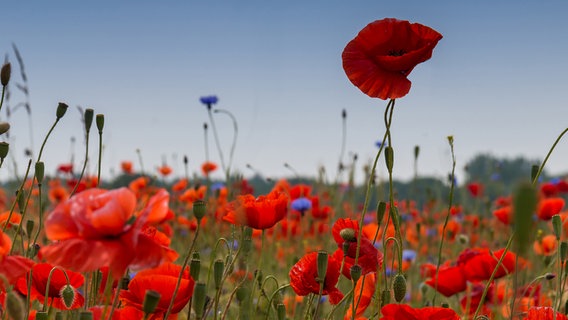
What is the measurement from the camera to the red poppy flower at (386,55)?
3.52 feet

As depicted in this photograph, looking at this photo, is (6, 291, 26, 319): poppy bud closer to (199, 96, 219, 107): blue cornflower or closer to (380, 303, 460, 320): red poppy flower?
(380, 303, 460, 320): red poppy flower

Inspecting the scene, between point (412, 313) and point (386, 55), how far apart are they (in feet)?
1.40

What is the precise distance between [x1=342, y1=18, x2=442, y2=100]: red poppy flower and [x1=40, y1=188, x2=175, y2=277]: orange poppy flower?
50 cm

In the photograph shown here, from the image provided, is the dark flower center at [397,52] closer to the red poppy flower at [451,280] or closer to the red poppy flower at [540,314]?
the red poppy flower at [540,314]

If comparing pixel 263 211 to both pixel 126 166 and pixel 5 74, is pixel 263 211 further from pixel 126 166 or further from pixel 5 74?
pixel 126 166

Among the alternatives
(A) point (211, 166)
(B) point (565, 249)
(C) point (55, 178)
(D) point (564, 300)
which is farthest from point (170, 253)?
(C) point (55, 178)

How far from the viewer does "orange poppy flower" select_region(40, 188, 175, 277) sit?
0.68 metres

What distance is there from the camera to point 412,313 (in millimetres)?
1025

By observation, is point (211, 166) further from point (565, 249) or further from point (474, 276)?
point (565, 249)

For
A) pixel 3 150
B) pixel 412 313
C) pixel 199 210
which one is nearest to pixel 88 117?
pixel 3 150

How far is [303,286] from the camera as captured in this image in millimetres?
1160

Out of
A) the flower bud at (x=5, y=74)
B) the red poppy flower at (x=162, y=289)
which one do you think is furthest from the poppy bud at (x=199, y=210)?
the flower bud at (x=5, y=74)

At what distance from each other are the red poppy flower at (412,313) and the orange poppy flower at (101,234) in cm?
43

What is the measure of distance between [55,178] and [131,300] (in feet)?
12.6
